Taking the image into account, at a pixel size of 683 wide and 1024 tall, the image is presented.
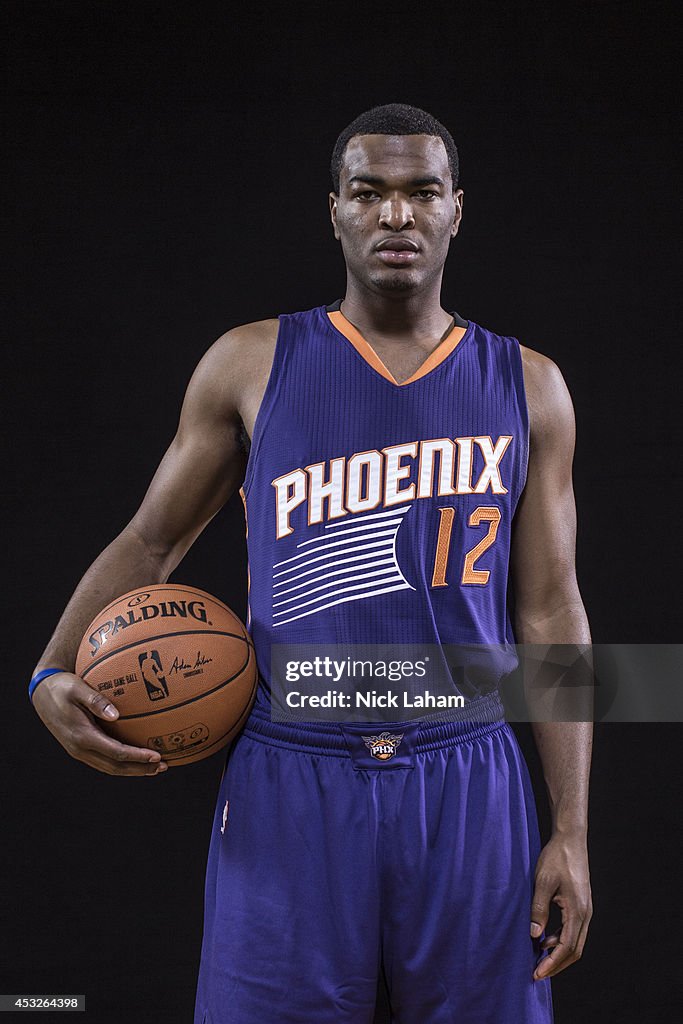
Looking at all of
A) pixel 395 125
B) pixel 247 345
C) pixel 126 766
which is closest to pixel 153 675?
pixel 126 766

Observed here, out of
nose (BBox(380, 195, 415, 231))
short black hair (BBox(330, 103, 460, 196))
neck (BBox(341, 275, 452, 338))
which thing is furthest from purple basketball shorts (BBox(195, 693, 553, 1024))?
short black hair (BBox(330, 103, 460, 196))

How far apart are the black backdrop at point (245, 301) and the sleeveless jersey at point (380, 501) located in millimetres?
847

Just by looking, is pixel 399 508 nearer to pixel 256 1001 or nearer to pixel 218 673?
pixel 218 673

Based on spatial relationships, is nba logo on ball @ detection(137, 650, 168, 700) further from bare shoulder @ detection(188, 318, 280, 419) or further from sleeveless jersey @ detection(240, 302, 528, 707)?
bare shoulder @ detection(188, 318, 280, 419)

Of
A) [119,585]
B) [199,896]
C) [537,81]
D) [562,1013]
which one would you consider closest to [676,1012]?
[562,1013]

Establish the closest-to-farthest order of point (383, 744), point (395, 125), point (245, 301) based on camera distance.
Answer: point (383, 744) → point (395, 125) → point (245, 301)

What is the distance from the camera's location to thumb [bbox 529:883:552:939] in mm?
1599

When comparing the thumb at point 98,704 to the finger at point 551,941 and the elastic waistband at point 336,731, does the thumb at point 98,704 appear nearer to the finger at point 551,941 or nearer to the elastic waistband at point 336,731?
the elastic waistband at point 336,731

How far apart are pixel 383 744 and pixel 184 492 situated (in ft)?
1.64

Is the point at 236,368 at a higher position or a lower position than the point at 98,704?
higher

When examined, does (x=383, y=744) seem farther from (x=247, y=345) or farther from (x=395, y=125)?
(x=395, y=125)

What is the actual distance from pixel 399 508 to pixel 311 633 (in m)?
0.22

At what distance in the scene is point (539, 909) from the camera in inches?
63.5

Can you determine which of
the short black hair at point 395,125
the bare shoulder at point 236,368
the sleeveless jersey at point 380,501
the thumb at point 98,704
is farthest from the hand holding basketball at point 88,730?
the short black hair at point 395,125
